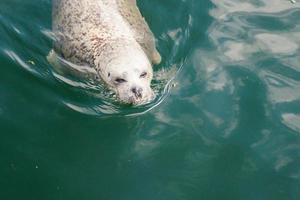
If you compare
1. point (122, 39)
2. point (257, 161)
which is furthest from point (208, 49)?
point (257, 161)

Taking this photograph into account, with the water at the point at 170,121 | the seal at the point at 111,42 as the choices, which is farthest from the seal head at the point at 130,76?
the water at the point at 170,121

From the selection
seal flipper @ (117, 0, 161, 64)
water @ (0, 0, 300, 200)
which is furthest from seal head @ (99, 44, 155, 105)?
seal flipper @ (117, 0, 161, 64)

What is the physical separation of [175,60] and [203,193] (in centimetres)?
183

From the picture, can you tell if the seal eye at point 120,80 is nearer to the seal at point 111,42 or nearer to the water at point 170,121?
the seal at point 111,42

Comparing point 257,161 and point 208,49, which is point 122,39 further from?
point 257,161

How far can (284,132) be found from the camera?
643 cm

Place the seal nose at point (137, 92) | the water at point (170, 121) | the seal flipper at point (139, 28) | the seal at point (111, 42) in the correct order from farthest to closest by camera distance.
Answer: the seal flipper at point (139, 28), the seal at point (111, 42), the seal nose at point (137, 92), the water at point (170, 121)

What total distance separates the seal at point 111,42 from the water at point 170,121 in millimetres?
215

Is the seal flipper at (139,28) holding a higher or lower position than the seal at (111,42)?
lower

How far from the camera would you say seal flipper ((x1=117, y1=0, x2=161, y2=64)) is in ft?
22.7

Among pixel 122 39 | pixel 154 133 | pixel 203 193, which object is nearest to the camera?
pixel 203 193

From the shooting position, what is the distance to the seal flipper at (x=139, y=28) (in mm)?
6906

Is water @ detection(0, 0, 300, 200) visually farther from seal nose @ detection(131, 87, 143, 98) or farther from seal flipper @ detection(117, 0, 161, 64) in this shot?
seal nose @ detection(131, 87, 143, 98)

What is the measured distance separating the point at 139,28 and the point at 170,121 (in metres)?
1.37
